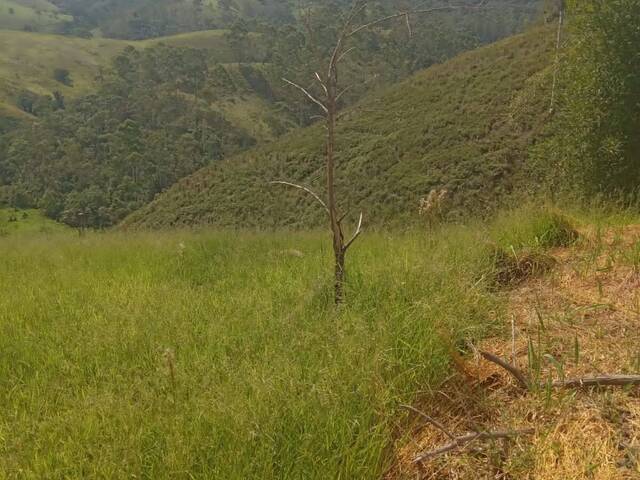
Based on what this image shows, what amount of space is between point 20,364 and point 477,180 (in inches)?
1096

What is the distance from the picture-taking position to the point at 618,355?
2.30m

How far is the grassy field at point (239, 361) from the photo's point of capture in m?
1.90

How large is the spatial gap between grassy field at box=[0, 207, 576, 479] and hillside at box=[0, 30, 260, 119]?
346 feet

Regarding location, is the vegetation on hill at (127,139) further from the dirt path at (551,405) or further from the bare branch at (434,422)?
the bare branch at (434,422)

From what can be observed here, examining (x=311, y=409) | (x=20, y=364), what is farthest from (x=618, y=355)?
(x=20, y=364)

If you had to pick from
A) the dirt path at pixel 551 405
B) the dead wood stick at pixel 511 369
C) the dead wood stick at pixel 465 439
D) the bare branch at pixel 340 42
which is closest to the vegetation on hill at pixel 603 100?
the dirt path at pixel 551 405

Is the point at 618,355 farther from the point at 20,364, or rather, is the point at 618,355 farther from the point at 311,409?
the point at 20,364

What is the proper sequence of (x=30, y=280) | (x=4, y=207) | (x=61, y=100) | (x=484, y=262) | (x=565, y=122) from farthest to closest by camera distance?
1. (x=61, y=100)
2. (x=4, y=207)
3. (x=565, y=122)
4. (x=30, y=280)
5. (x=484, y=262)

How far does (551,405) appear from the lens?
1.98 m

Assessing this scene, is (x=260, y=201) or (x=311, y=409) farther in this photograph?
(x=260, y=201)

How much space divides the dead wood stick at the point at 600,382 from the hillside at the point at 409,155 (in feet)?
62.4

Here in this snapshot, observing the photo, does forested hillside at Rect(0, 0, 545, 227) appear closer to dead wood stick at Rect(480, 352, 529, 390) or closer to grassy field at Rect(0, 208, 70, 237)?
grassy field at Rect(0, 208, 70, 237)

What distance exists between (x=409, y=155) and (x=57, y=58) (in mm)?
125650

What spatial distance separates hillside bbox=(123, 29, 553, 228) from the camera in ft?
94.1
